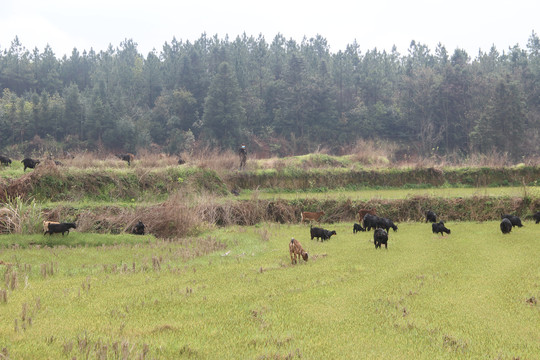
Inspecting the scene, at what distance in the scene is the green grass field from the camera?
18.9 ft

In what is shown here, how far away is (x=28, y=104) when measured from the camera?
8288cm

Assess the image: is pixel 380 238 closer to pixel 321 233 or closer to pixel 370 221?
pixel 321 233

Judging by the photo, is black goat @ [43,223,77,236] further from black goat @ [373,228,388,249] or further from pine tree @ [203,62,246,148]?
pine tree @ [203,62,246,148]

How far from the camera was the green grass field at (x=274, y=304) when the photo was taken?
5773 mm

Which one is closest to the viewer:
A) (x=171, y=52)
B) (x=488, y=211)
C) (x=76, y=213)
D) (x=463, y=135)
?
(x=76, y=213)

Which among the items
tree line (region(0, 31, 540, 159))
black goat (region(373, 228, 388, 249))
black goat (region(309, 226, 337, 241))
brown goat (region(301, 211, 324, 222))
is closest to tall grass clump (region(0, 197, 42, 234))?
black goat (region(309, 226, 337, 241))

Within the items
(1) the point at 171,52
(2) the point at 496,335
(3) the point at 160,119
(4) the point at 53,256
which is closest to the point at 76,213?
(4) the point at 53,256

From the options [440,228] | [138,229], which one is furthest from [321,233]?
[138,229]

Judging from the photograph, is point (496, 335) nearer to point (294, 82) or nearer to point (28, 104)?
point (294, 82)

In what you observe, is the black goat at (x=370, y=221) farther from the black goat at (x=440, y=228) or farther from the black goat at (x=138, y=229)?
the black goat at (x=138, y=229)

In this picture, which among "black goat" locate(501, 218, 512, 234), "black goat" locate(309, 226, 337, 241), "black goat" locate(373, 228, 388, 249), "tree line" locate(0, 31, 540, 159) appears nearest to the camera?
"black goat" locate(373, 228, 388, 249)

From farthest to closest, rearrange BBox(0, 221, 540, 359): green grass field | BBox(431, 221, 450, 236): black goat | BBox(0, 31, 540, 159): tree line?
BBox(0, 31, 540, 159): tree line
BBox(431, 221, 450, 236): black goat
BBox(0, 221, 540, 359): green grass field

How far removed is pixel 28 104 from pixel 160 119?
79.1 ft

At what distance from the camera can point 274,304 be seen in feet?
25.6
